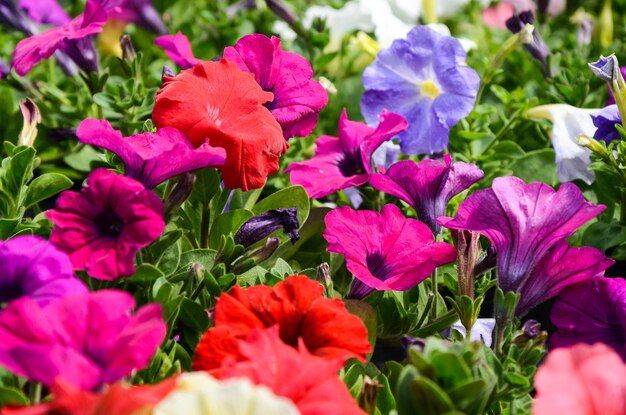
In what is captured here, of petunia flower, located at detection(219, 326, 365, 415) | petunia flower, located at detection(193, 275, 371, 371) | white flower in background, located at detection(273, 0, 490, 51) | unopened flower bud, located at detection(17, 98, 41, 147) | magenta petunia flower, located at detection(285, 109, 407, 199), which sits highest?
unopened flower bud, located at detection(17, 98, 41, 147)

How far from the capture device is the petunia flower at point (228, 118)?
980 millimetres

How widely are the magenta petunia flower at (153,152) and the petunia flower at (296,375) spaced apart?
23cm

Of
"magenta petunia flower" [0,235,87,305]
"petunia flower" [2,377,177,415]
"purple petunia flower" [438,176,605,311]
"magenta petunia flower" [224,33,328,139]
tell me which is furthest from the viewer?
"magenta petunia flower" [224,33,328,139]

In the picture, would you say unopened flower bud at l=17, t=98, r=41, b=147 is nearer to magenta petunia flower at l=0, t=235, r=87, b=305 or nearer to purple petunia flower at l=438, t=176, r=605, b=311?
magenta petunia flower at l=0, t=235, r=87, b=305

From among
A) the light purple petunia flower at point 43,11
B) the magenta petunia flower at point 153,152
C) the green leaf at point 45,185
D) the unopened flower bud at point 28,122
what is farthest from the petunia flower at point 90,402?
the light purple petunia flower at point 43,11

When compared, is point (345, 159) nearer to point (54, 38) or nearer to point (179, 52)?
point (179, 52)

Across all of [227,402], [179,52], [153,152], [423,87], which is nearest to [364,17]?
[423,87]

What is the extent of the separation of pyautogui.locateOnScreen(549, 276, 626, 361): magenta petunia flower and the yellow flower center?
1.45 feet

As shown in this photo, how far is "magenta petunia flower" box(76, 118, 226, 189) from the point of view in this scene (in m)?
0.89

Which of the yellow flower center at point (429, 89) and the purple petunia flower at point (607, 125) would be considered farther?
the yellow flower center at point (429, 89)

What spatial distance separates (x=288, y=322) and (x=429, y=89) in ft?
2.04

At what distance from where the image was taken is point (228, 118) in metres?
1.00

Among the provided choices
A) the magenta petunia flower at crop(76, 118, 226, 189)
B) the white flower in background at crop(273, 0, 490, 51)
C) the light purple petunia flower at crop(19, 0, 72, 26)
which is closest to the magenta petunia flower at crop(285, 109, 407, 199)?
the magenta petunia flower at crop(76, 118, 226, 189)

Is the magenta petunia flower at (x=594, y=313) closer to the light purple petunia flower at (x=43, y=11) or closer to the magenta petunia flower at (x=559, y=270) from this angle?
the magenta petunia flower at (x=559, y=270)
